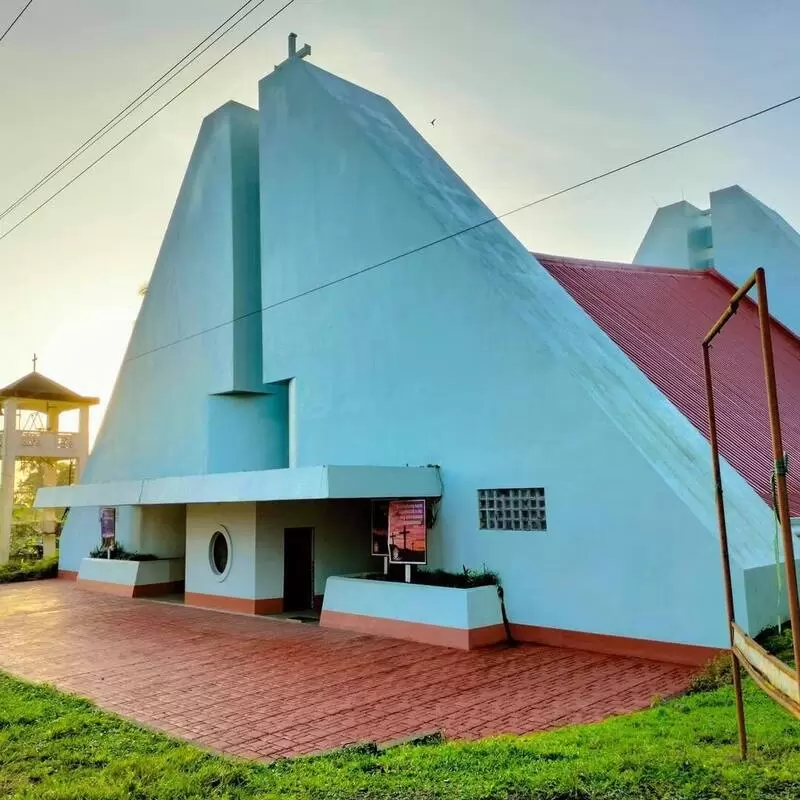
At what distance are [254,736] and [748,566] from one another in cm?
609

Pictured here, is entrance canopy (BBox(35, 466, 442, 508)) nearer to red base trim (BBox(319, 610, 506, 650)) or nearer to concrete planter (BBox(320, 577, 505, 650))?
concrete planter (BBox(320, 577, 505, 650))

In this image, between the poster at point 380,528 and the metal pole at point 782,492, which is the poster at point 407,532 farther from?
the metal pole at point 782,492

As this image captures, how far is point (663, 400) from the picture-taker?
40.1 ft

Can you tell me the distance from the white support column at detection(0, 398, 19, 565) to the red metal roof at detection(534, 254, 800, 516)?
64.7 ft

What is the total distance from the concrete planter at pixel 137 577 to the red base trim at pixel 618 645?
10773mm

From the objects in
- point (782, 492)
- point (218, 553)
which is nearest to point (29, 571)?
point (218, 553)

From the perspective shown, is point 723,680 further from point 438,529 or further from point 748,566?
point 438,529

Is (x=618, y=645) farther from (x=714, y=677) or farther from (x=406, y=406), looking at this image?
(x=406, y=406)

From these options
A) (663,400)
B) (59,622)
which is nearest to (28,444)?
(59,622)

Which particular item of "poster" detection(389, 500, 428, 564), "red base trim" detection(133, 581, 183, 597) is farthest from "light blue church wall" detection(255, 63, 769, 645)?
"red base trim" detection(133, 581, 183, 597)

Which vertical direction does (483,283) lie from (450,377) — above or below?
above

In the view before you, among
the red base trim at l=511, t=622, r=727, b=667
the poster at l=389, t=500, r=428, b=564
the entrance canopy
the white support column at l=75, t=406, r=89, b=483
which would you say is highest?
the white support column at l=75, t=406, r=89, b=483

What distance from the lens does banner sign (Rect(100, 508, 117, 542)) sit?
2038cm

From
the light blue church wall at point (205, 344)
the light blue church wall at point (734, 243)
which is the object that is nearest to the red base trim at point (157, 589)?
the light blue church wall at point (205, 344)
